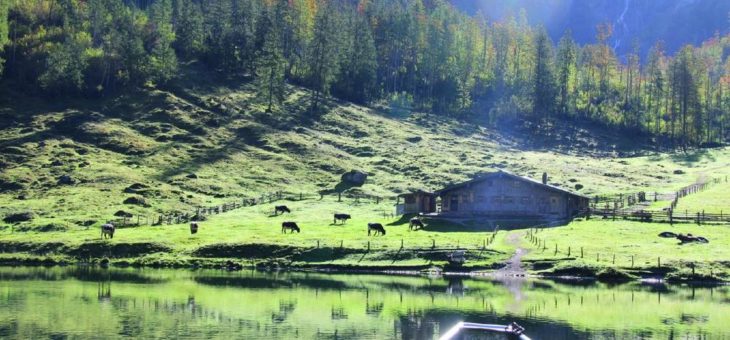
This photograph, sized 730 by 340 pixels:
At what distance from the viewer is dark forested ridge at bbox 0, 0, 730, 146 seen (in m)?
149

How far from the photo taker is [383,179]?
123312 millimetres

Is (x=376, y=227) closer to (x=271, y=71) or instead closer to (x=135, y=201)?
(x=135, y=201)

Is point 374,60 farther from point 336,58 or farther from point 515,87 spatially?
point 515,87

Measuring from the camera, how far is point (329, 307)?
51.2 meters

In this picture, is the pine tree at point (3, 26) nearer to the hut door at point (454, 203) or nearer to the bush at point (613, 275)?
the hut door at point (454, 203)

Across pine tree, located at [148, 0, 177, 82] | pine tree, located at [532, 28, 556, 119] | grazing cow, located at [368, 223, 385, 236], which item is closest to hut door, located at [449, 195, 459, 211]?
grazing cow, located at [368, 223, 385, 236]

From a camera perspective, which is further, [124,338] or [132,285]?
[132,285]

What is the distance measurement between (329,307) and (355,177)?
6832 centimetres

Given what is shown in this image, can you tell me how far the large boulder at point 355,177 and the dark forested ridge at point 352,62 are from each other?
132 ft

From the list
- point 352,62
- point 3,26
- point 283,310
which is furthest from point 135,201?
point 352,62

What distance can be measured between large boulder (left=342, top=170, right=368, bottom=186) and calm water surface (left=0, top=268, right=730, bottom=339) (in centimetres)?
5081

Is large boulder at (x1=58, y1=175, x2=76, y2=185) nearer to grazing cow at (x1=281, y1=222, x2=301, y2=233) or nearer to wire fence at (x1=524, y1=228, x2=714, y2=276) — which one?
grazing cow at (x1=281, y1=222, x2=301, y2=233)

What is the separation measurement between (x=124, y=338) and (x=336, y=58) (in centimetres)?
12664

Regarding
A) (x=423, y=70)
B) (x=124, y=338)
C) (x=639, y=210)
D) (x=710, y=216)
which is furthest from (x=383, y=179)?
(x=124, y=338)
